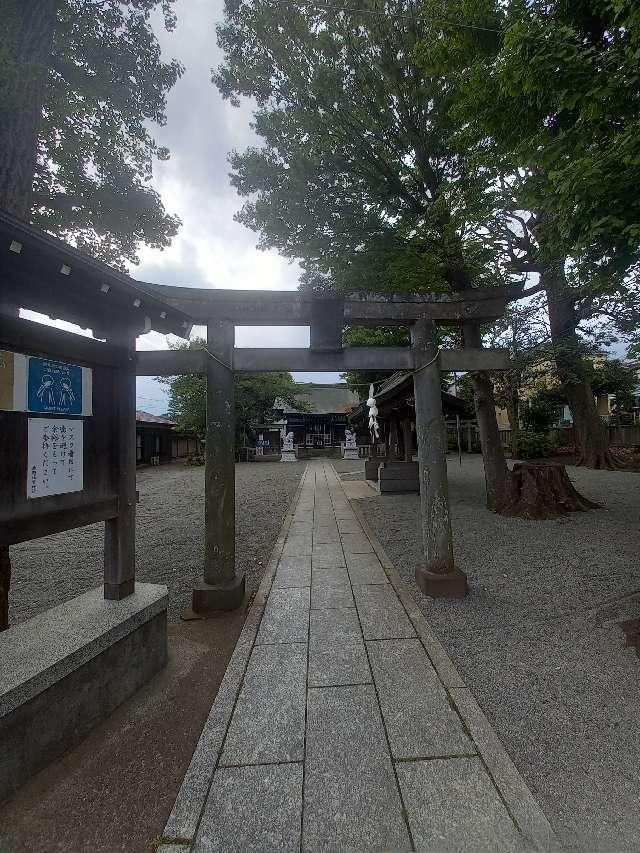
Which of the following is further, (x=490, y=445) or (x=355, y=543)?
(x=490, y=445)

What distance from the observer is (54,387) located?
8.91 feet

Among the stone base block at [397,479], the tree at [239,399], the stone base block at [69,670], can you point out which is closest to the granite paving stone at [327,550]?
the stone base block at [69,670]

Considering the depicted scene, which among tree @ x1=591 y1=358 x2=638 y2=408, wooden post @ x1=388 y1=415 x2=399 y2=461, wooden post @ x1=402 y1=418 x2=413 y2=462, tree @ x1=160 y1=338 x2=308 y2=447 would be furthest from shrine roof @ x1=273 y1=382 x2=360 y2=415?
wooden post @ x1=402 y1=418 x2=413 y2=462

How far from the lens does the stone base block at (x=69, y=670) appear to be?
200cm

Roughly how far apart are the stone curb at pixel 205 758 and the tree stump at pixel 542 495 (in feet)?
23.8

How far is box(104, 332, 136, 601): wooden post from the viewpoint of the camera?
3.06m

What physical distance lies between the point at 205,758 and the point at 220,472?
8.47 feet

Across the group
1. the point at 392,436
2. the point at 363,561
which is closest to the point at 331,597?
the point at 363,561

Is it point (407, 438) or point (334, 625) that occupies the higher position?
point (407, 438)

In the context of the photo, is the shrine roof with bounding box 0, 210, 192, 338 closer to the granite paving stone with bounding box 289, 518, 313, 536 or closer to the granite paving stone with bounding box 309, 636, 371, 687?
the granite paving stone with bounding box 309, 636, 371, 687

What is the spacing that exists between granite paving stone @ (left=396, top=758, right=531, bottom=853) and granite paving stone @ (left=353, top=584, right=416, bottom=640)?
1.42m

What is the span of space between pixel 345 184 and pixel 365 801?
10.7 metres

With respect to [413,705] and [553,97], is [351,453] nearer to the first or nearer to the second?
[553,97]

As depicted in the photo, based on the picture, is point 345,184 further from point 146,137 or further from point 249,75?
point 146,137
